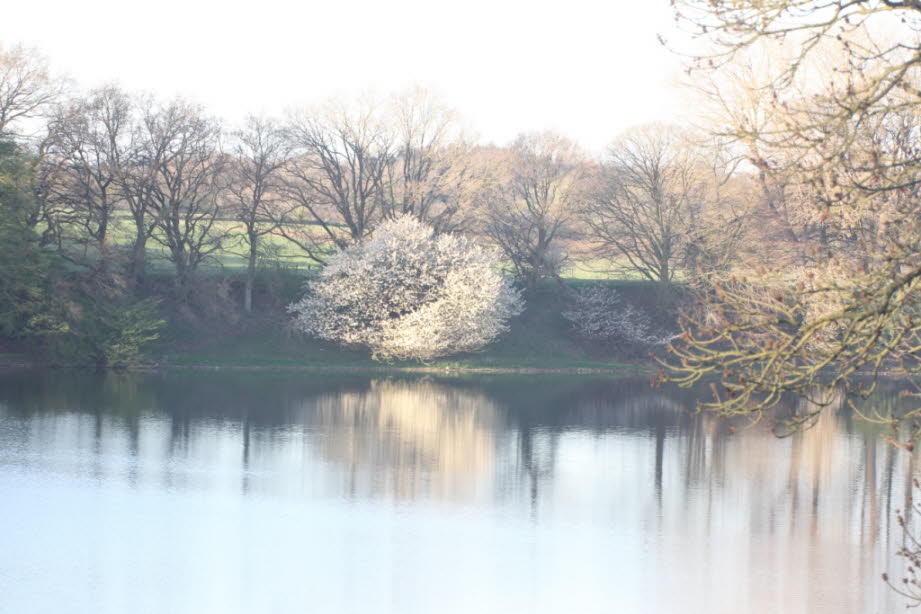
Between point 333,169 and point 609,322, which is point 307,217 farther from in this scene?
point 609,322

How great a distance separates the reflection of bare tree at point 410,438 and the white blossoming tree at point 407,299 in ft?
20.1

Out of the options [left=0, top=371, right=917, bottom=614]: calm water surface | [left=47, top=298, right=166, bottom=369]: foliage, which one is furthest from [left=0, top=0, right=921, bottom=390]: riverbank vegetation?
[left=0, top=371, right=917, bottom=614]: calm water surface

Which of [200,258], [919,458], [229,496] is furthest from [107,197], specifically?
[919,458]

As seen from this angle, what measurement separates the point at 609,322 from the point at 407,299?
9.73m

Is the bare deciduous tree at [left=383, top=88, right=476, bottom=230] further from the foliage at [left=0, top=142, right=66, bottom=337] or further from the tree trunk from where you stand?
the foliage at [left=0, top=142, right=66, bottom=337]

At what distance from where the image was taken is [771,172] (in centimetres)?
680

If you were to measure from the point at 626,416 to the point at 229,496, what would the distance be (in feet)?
49.0

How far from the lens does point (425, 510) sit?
16078mm

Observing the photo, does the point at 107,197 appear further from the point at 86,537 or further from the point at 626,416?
the point at 86,537

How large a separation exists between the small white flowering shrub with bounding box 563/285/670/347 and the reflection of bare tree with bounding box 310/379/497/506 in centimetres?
1220

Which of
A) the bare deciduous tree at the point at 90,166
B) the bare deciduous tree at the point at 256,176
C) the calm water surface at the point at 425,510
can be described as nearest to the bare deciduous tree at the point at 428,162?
the bare deciduous tree at the point at 256,176

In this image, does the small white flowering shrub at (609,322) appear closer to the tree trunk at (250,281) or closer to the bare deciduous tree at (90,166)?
the tree trunk at (250,281)

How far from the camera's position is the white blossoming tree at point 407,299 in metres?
39.8

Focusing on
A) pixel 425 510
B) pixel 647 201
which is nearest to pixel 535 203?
pixel 647 201
